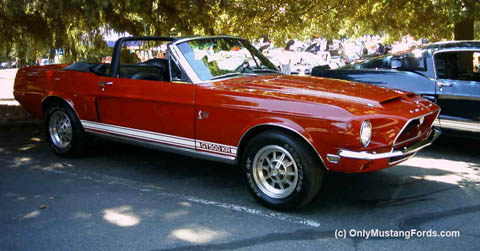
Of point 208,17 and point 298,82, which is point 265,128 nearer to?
point 298,82

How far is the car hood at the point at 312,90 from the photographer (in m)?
4.04

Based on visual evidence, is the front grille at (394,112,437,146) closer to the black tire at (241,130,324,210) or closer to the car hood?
the car hood

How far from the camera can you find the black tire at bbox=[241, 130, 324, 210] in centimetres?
394

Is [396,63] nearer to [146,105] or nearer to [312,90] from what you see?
[312,90]

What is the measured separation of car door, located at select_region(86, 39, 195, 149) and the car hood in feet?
1.57

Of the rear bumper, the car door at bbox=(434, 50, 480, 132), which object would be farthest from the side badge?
the car door at bbox=(434, 50, 480, 132)

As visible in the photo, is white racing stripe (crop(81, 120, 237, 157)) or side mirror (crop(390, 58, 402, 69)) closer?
white racing stripe (crop(81, 120, 237, 157))

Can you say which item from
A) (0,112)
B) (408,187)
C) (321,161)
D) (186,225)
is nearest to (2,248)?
(186,225)

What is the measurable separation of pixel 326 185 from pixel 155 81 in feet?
7.27

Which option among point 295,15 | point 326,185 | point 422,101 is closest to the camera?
point 422,101

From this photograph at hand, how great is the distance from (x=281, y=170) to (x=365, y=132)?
0.84 m

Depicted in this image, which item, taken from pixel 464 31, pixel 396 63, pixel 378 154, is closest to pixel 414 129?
pixel 378 154

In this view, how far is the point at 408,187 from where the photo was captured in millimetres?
4895

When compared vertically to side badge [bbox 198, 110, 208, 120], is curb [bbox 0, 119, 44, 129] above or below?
below
